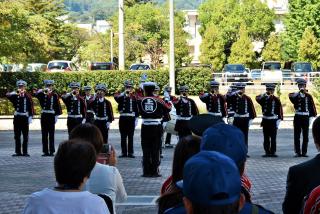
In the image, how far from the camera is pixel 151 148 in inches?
634

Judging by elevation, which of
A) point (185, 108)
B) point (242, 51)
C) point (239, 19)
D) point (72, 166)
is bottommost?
point (185, 108)

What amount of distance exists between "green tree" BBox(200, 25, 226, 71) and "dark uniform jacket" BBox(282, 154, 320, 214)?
65.6 metres

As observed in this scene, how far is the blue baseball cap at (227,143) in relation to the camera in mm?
4062

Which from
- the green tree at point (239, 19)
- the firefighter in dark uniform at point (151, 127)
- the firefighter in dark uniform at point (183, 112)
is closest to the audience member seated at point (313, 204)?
the firefighter in dark uniform at point (151, 127)

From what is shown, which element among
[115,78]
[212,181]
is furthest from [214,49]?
[212,181]

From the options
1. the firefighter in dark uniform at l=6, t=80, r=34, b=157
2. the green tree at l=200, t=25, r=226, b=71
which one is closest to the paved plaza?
the firefighter in dark uniform at l=6, t=80, r=34, b=157

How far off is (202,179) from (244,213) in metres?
0.59

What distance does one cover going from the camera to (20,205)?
12.5 metres

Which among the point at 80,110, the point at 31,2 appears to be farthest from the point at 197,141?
the point at 31,2

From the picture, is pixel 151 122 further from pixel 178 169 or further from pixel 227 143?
pixel 227 143

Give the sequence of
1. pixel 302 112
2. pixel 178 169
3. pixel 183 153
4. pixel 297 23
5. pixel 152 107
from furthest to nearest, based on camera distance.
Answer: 1. pixel 297 23
2. pixel 302 112
3. pixel 152 107
4. pixel 183 153
5. pixel 178 169

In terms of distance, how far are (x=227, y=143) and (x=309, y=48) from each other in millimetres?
60886

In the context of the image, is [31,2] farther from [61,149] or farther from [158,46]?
[61,149]

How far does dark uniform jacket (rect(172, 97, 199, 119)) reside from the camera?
2002 centimetres
